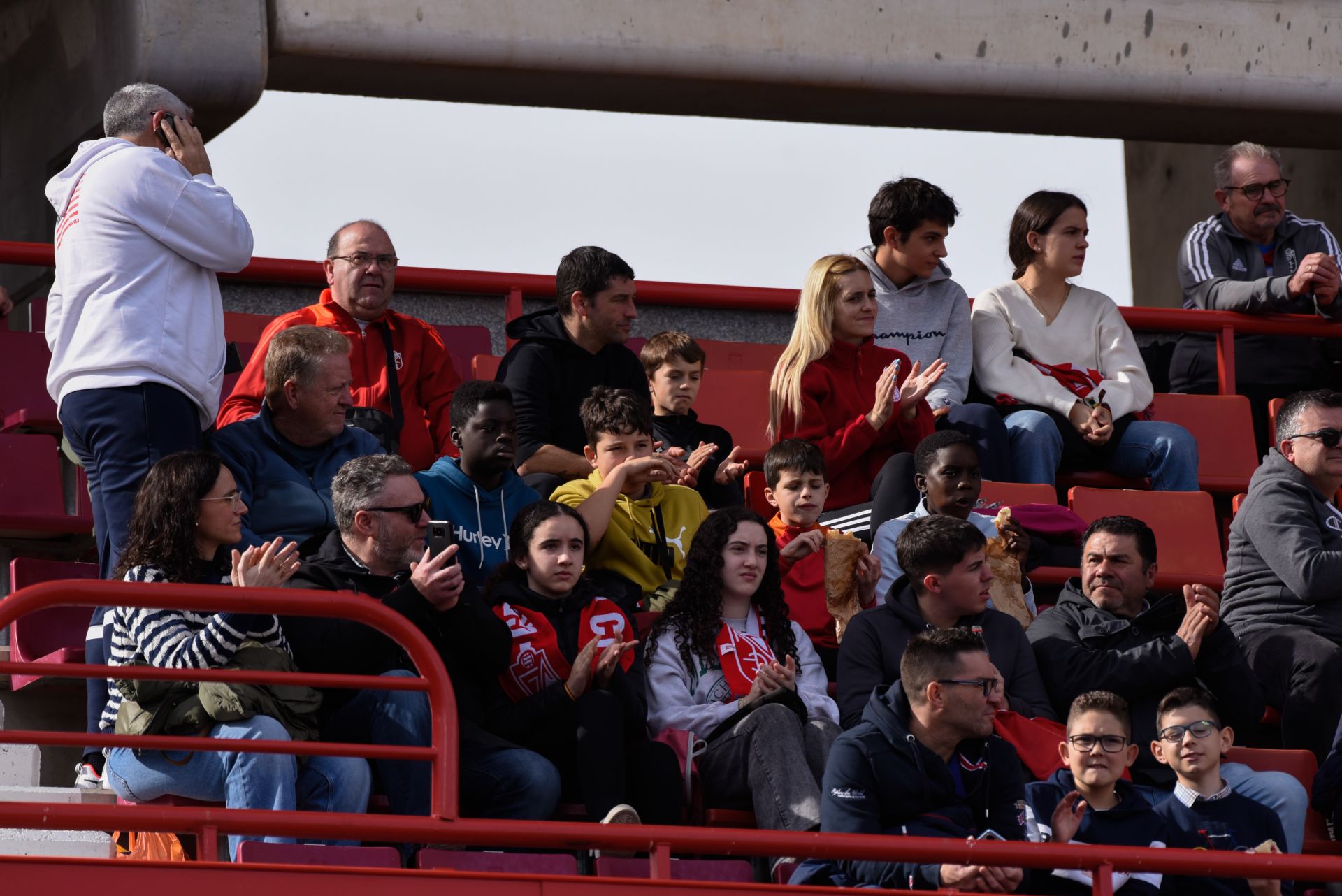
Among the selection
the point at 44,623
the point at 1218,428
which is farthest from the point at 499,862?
the point at 1218,428

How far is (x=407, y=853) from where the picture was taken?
5.96 metres

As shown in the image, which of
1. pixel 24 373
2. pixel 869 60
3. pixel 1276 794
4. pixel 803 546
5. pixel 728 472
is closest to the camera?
pixel 1276 794

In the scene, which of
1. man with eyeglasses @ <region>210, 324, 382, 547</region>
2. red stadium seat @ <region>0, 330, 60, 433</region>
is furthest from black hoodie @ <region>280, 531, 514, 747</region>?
red stadium seat @ <region>0, 330, 60, 433</region>

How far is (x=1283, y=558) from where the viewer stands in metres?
7.59

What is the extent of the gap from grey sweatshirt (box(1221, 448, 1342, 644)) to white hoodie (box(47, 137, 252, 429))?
351 centimetres

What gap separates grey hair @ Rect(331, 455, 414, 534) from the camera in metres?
6.28

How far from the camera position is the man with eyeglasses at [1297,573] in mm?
7328

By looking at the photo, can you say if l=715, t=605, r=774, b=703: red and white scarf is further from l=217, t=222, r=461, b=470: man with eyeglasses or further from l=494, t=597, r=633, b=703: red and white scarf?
l=217, t=222, r=461, b=470: man with eyeglasses

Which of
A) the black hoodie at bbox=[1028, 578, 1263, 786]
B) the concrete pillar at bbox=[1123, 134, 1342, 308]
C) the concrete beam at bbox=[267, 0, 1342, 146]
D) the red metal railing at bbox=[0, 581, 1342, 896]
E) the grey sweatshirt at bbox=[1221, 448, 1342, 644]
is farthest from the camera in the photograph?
the concrete pillar at bbox=[1123, 134, 1342, 308]

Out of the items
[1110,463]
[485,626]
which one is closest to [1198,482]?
[1110,463]

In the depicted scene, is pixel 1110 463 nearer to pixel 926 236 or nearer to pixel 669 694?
pixel 926 236

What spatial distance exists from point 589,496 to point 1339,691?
8.15 ft

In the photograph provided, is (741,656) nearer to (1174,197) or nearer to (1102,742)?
(1102,742)

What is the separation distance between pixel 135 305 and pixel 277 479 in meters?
0.70
